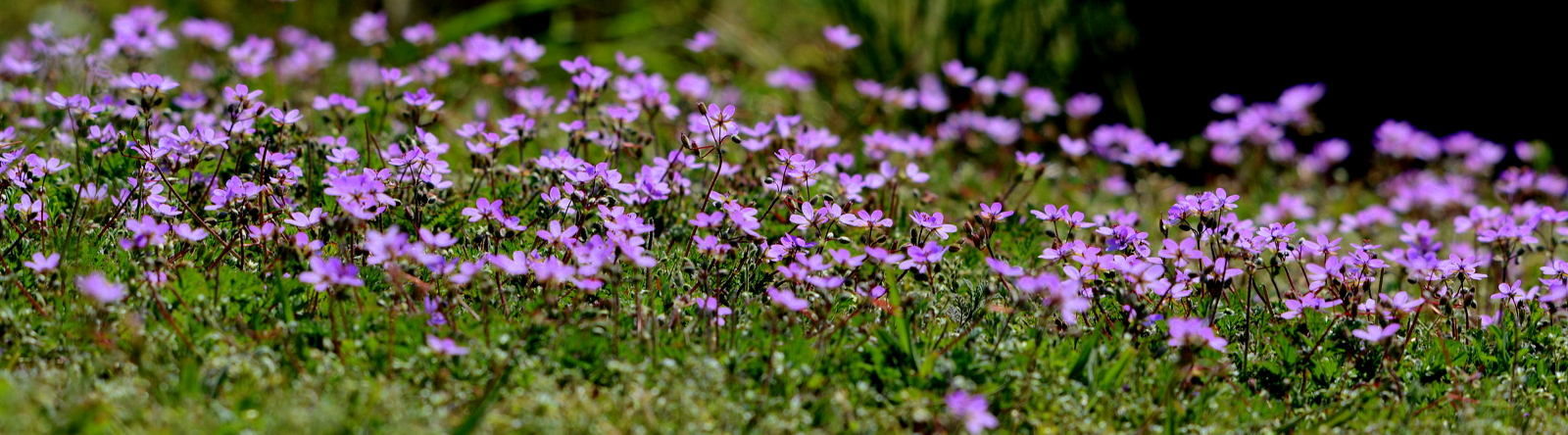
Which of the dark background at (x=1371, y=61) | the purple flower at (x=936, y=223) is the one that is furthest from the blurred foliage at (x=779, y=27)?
the purple flower at (x=936, y=223)

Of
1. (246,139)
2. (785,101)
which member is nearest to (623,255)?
(246,139)

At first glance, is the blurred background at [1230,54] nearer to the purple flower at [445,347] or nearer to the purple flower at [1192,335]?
the purple flower at [1192,335]

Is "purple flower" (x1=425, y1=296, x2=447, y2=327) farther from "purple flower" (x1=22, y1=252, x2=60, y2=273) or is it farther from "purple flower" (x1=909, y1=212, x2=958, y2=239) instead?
"purple flower" (x1=909, y1=212, x2=958, y2=239)

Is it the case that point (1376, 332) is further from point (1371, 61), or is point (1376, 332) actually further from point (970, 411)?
point (1371, 61)

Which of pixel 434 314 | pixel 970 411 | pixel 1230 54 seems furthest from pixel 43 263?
pixel 1230 54

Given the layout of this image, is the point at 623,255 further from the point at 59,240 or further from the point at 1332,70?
the point at 1332,70
